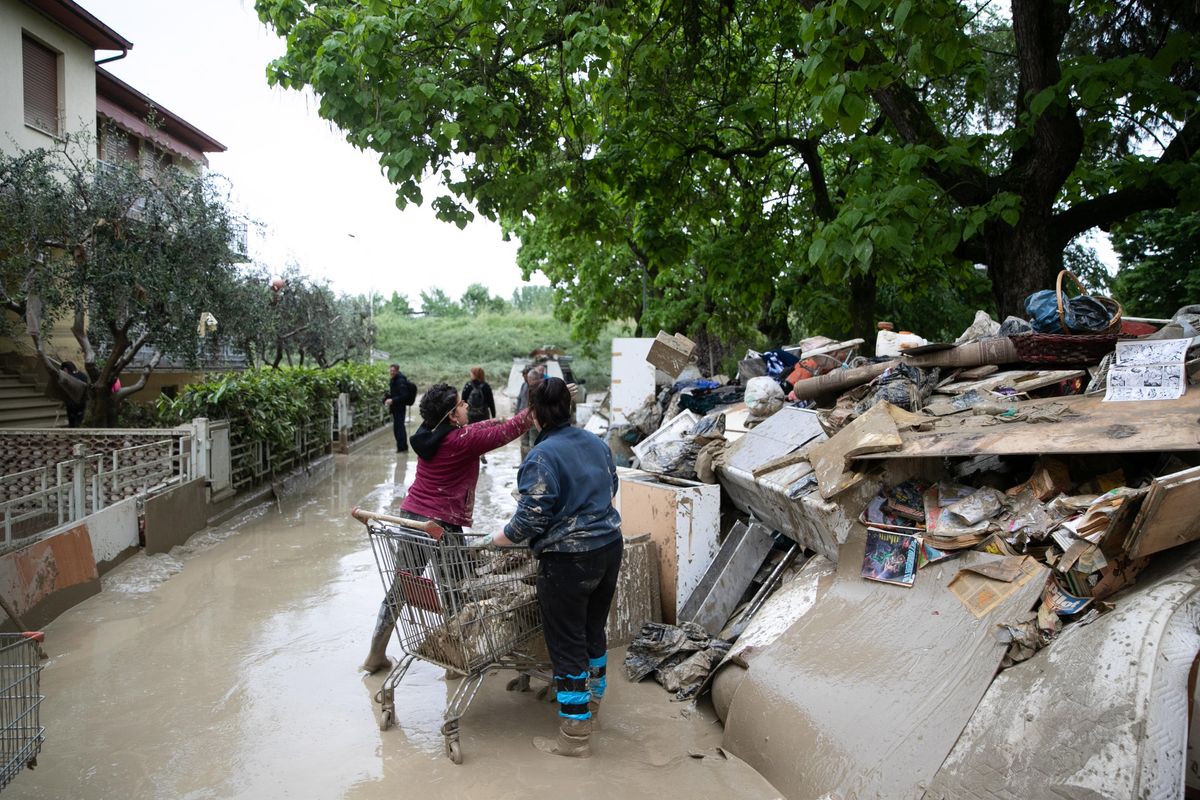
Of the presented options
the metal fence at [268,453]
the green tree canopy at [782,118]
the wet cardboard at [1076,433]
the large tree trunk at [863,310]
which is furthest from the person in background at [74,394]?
the wet cardboard at [1076,433]

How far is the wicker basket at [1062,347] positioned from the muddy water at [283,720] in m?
3.03

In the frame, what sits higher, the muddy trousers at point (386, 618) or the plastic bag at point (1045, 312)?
the plastic bag at point (1045, 312)

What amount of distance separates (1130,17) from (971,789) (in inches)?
347

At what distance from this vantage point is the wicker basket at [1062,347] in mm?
4879

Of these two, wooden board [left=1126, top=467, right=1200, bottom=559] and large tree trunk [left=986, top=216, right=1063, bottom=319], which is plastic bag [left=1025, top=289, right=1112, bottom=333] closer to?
wooden board [left=1126, top=467, right=1200, bottom=559]

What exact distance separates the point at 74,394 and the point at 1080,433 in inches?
471

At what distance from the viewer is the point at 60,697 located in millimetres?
4570

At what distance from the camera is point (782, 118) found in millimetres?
11992

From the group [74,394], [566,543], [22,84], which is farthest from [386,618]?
[22,84]

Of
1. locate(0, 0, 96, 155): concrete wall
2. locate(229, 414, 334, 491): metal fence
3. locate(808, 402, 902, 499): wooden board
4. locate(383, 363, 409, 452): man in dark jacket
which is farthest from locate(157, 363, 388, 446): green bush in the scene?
locate(808, 402, 902, 499): wooden board

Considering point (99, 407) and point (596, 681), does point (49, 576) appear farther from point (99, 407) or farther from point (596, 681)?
point (99, 407)

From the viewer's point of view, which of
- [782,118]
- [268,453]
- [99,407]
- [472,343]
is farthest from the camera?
[472,343]

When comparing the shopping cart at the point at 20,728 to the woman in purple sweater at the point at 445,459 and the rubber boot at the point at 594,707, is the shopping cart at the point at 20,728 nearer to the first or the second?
the woman in purple sweater at the point at 445,459

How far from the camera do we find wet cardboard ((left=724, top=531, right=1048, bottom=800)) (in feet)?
10.9
